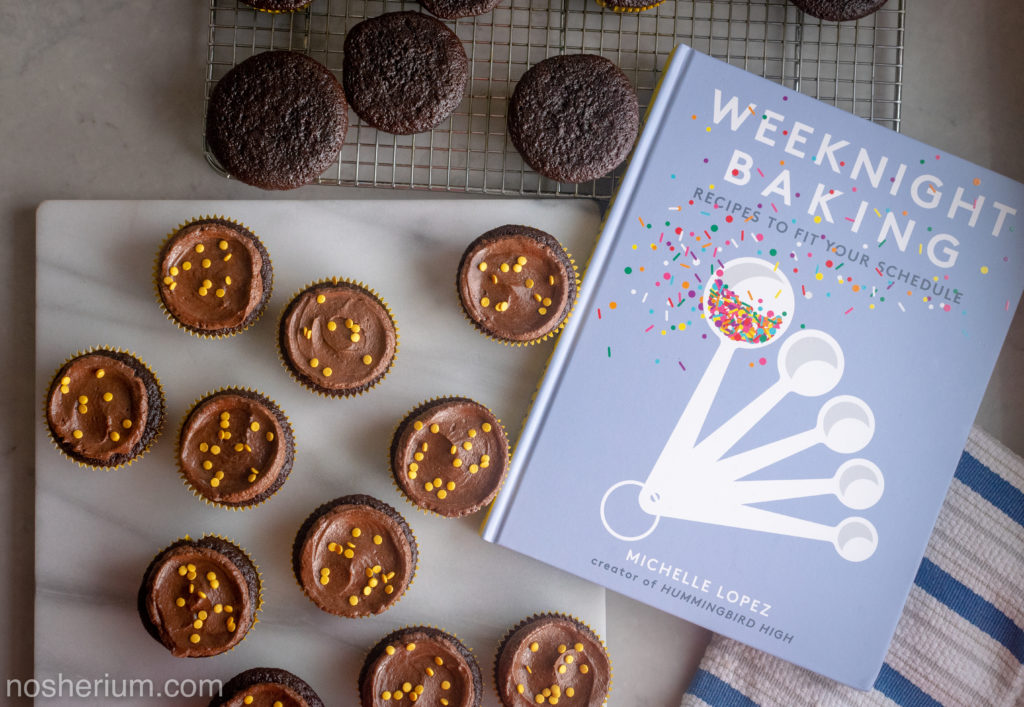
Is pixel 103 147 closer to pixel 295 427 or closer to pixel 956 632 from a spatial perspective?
pixel 295 427

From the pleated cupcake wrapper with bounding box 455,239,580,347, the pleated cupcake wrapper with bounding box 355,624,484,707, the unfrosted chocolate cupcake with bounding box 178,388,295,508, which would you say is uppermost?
the pleated cupcake wrapper with bounding box 455,239,580,347

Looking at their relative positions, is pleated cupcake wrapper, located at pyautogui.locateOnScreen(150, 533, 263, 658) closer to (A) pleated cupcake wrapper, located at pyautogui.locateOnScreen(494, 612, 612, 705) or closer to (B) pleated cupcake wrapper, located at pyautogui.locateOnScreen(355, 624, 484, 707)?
(B) pleated cupcake wrapper, located at pyautogui.locateOnScreen(355, 624, 484, 707)

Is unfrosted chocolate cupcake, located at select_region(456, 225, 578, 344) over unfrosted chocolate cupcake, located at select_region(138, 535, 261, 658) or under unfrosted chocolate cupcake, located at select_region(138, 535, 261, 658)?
over

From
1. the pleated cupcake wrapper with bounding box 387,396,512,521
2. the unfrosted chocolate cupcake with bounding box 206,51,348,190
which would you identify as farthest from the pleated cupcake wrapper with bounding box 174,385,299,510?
the unfrosted chocolate cupcake with bounding box 206,51,348,190

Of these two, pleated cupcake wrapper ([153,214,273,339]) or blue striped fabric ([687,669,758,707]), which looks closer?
pleated cupcake wrapper ([153,214,273,339])

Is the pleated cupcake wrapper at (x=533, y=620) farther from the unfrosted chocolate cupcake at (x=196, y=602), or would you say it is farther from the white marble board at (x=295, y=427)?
the unfrosted chocolate cupcake at (x=196, y=602)

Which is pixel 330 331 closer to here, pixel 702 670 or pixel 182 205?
pixel 182 205

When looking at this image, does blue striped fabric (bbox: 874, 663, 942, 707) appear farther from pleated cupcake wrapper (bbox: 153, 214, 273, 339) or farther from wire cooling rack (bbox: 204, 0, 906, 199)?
pleated cupcake wrapper (bbox: 153, 214, 273, 339)
